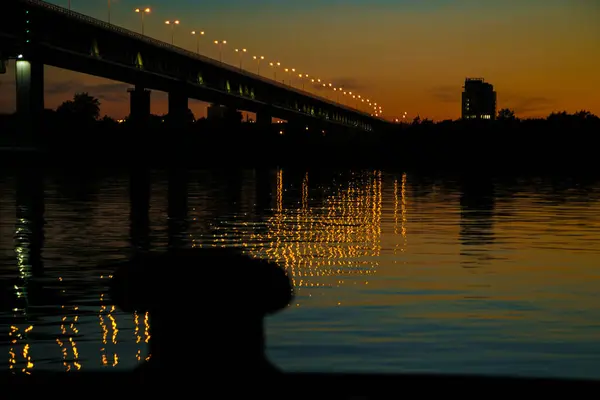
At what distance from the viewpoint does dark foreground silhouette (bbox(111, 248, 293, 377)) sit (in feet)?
10.7

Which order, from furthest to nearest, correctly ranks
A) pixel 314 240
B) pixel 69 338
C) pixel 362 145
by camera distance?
pixel 362 145, pixel 314 240, pixel 69 338

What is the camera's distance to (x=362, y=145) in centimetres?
16412

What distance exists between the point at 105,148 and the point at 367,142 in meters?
41.7

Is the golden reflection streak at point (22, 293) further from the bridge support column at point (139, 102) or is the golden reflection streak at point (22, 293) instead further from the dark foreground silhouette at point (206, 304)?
the bridge support column at point (139, 102)

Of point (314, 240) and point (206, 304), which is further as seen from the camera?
point (314, 240)

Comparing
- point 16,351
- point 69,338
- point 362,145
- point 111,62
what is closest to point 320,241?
point 69,338

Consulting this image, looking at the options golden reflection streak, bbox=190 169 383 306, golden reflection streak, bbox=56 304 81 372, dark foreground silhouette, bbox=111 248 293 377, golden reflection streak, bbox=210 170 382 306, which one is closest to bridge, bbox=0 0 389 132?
golden reflection streak, bbox=210 170 382 306

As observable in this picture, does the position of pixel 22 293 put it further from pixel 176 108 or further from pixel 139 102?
pixel 176 108

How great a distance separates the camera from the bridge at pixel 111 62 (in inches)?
4097

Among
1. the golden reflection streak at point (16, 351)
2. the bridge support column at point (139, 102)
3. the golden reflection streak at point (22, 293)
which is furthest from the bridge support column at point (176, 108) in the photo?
the golden reflection streak at point (16, 351)

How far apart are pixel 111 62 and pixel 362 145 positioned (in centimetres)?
5506

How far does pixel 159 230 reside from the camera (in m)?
32.7

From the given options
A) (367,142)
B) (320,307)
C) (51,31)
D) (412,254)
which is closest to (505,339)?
(320,307)

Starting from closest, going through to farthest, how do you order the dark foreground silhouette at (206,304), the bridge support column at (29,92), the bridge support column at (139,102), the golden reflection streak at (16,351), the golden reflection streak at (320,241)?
the dark foreground silhouette at (206,304) < the golden reflection streak at (16,351) < the golden reflection streak at (320,241) < the bridge support column at (29,92) < the bridge support column at (139,102)
